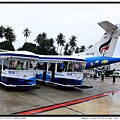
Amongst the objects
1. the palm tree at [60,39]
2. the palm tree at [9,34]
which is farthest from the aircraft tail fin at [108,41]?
the palm tree at [60,39]

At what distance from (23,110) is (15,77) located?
404 cm

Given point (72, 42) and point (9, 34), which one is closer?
point (9, 34)

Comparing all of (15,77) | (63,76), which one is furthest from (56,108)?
(63,76)

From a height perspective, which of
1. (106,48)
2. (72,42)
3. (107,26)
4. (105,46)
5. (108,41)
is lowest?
(106,48)

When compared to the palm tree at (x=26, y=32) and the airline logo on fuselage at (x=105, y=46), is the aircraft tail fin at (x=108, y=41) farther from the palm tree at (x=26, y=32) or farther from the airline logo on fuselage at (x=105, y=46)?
the palm tree at (x=26, y=32)

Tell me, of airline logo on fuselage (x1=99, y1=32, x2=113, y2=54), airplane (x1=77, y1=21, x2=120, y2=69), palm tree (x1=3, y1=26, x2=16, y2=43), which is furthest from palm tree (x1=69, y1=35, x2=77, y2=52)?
airline logo on fuselage (x1=99, y1=32, x2=113, y2=54)

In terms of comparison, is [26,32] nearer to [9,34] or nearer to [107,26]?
[9,34]

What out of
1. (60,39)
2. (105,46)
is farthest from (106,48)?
(60,39)

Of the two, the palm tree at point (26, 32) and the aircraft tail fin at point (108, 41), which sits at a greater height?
the palm tree at point (26, 32)

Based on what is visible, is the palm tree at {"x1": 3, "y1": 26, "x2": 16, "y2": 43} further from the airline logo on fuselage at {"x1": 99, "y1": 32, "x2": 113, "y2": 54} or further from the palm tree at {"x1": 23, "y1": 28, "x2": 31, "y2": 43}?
the airline logo on fuselage at {"x1": 99, "y1": 32, "x2": 113, "y2": 54}

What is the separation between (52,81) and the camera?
13.0 metres

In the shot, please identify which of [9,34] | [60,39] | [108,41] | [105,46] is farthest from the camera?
[60,39]

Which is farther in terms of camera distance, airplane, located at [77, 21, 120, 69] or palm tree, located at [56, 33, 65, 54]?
palm tree, located at [56, 33, 65, 54]

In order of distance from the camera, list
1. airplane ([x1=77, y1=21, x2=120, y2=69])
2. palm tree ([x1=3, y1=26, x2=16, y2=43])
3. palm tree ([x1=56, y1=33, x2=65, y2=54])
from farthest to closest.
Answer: palm tree ([x1=56, y1=33, x2=65, y2=54]), palm tree ([x1=3, y1=26, x2=16, y2=43]), airplane ([x1=77, y1=21, x2=120, y2=69])
